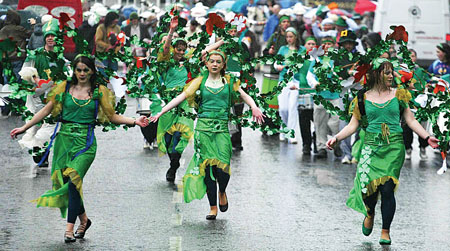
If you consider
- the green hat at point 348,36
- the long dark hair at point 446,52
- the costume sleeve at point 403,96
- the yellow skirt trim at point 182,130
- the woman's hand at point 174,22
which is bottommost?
the yellow skirt trim at point 182,130

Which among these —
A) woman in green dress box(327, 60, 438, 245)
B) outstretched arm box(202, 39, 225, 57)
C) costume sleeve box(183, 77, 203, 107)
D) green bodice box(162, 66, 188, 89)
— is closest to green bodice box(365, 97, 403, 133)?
woman in green dress box(327, 60, 438, 245)

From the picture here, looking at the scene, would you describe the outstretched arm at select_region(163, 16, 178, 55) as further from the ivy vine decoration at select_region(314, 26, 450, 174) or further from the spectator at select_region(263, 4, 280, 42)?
the spectator at select_region(263, 4, 280, 42)

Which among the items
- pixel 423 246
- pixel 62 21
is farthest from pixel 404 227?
pixel 62 21

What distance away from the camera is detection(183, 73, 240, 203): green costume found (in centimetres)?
996

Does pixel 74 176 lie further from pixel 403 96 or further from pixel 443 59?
pixel 443 59

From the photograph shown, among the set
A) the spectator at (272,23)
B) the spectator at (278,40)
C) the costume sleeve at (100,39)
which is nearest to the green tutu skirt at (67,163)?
the spectator at (278,40)

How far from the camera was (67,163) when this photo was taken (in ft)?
28.6

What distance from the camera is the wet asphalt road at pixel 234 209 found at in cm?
884

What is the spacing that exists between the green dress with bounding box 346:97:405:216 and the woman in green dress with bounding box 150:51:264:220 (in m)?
1.45

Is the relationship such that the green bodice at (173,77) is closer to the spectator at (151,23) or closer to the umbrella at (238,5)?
the spectator at (151,23)

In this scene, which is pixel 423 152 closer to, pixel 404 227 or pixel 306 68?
pixel 306 68

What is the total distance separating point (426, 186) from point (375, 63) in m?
4.08

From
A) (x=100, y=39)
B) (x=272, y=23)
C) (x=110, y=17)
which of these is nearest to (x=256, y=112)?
(x=110, y=17)

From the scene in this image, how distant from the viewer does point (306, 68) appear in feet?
50.8
